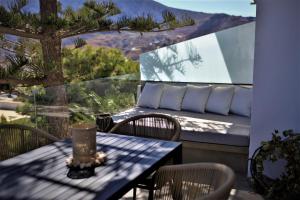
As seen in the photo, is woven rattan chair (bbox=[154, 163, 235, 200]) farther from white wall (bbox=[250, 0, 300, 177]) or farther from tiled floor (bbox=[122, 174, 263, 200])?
white wall (bbox=[250, 0, 300, 177])

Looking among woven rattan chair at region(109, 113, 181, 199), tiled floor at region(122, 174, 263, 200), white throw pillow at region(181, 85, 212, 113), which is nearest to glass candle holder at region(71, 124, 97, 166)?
woven rattan chair at region(109, 113, 181, 199)

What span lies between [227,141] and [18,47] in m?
3.55

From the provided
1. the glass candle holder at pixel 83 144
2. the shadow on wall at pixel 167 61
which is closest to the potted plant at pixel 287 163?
the glass candle holder at pixel 83 144

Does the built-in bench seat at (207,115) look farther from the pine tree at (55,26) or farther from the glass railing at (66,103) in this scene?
the pine tree at (55,26)

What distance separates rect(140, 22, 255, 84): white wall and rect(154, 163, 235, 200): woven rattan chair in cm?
315

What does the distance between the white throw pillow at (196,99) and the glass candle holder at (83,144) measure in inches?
117

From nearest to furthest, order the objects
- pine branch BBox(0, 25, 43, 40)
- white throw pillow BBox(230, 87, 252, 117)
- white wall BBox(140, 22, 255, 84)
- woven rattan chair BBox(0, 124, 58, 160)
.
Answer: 1. woven rattan chair BBox(0, 124, 58, 160)
2. pine branch BBox(0, 25, 43, 40)
3. white throw pillow BBox(230, 87, 252, 117)
4. white wall BBox(140, 22, 255, 84)

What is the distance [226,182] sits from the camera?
58.4 inches

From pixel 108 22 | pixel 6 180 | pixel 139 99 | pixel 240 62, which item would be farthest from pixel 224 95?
pixel 6 180

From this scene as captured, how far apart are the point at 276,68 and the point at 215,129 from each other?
39.0 inches

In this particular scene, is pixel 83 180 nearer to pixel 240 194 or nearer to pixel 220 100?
pixel 240 194

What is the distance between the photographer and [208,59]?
5102mm

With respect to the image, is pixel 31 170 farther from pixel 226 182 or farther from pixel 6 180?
pixel 226 182

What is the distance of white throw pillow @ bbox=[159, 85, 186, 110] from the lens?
4785 mm
